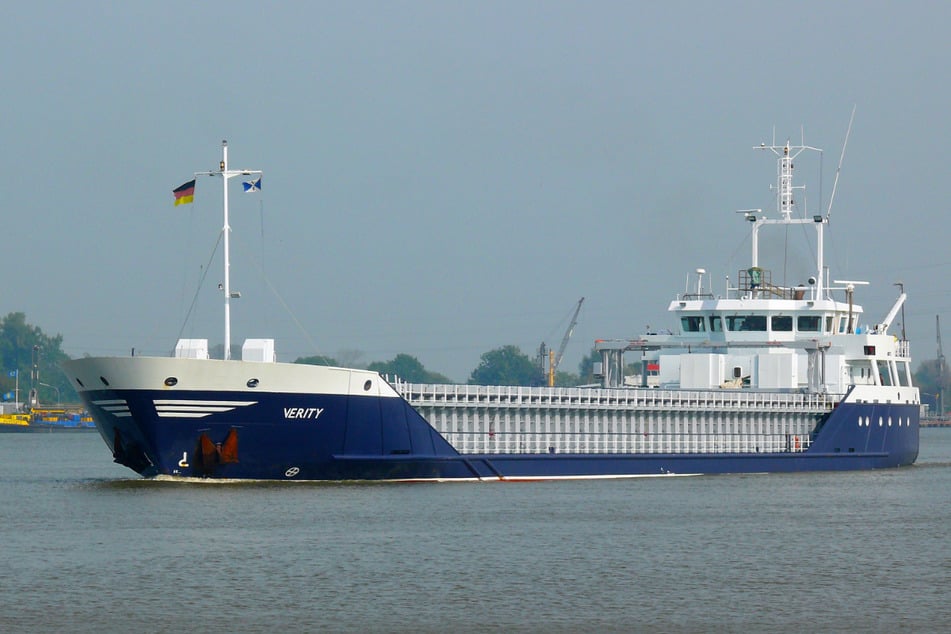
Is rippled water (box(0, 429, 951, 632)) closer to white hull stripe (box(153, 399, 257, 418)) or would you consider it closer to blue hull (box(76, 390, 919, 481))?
blue hull (box(76, 390, 919, 481))

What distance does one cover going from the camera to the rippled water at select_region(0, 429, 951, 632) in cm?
2625

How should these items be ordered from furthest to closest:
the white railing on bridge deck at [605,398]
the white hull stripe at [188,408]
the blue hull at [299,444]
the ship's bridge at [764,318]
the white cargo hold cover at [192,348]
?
the ship's bridge at [764,318] → the white railing on bridge deck at [605,398] → the white cargo hold cover at [192,348] → the blue hull at [299,444] → the white hull stripe at [188,408]

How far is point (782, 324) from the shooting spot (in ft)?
194

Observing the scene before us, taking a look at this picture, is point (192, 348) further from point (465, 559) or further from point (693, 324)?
point (693, 324)

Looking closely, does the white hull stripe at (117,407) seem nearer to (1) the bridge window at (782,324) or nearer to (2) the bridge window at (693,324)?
(2) the bridge window at (693,324)

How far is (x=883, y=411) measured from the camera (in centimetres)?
6106

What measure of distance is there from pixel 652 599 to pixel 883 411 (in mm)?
35585

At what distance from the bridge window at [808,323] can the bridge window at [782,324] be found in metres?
0.32

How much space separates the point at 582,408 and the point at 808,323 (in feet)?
38.9

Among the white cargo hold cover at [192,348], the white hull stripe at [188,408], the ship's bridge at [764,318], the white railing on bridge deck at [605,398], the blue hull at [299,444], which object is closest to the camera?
the white hull stripe at [188,408]

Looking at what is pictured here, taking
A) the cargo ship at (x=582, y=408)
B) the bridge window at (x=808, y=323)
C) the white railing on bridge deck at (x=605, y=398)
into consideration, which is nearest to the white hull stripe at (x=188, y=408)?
the cargo ship at (x=582, y=408)

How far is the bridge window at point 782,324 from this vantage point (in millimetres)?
58969

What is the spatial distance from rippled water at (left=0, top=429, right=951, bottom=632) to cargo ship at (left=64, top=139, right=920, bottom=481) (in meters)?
1.19

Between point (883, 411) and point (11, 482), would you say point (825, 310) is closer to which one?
point (883, 411)
